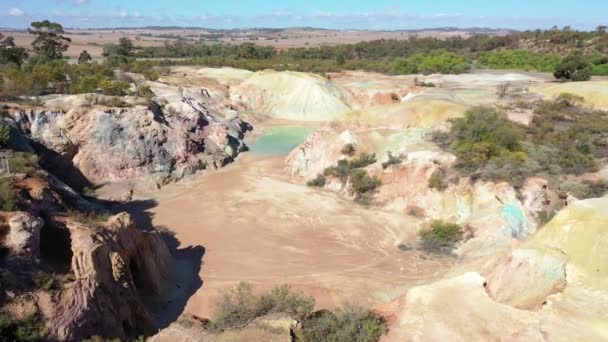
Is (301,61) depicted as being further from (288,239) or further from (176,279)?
(176,279)

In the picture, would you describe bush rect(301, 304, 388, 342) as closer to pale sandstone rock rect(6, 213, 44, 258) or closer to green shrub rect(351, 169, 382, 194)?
pale sandstone rock rect(6, 213, 44, 258)

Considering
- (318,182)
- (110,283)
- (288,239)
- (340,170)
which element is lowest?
(288,239)

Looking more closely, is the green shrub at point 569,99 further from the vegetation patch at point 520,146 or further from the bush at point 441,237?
the bush at point 441,237

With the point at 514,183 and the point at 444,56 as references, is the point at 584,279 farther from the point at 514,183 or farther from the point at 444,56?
the point at 444,56

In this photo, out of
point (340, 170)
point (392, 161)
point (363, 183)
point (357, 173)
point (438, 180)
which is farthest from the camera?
point (340, 170)

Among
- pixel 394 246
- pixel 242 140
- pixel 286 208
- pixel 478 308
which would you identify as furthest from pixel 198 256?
pixel 242 140

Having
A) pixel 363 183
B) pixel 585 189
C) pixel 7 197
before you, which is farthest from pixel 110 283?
pixel 585 189

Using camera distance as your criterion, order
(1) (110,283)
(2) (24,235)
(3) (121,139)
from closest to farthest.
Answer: (2) (24,235)
(1) (110,283)
(3) (121,139)
